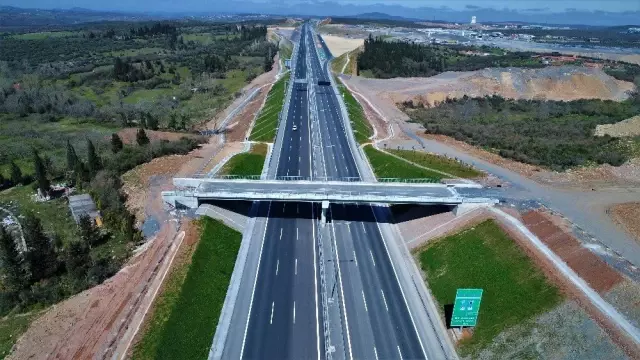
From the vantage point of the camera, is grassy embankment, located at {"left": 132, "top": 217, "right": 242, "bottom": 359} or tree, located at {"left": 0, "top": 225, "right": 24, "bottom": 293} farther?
tree, located at {"left": 0, "top": 225, "right": 24, "bottom": 293}

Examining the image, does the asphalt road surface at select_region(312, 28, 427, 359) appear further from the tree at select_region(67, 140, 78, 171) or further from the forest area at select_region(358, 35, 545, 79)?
the forest area at select_region(358, 35, 545, 79)

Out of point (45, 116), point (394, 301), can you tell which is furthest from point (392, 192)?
point (45, 116)

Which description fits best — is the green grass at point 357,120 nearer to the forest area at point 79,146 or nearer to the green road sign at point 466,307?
the forest area at point 79,146

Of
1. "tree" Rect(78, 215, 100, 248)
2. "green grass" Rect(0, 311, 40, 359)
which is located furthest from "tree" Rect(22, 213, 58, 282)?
"green grass" Rect(0, 311, 40, 359)

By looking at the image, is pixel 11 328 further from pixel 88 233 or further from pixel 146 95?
pixel 146 95

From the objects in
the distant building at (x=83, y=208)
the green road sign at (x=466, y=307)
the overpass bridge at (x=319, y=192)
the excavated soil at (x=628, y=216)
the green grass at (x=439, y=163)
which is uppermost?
the overpass bridge at (x=319, y=192)

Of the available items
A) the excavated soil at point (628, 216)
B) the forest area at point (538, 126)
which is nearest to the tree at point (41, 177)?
the forest area at point (538, 126)

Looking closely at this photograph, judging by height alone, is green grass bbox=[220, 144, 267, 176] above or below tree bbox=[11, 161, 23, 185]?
above
